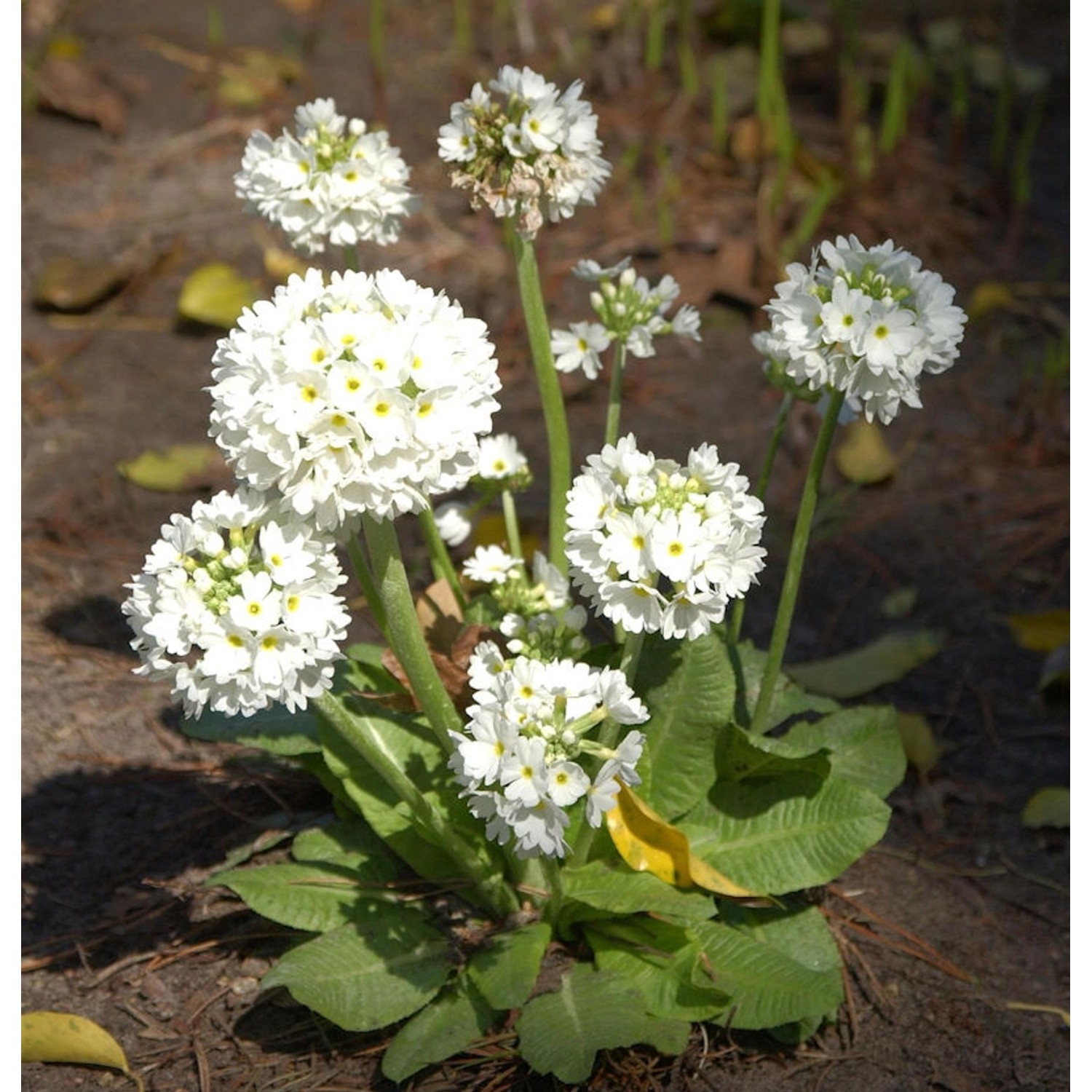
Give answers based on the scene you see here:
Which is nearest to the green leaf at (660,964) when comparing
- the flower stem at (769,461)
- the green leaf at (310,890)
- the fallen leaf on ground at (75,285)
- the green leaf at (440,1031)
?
the green leaf at (440,1031)

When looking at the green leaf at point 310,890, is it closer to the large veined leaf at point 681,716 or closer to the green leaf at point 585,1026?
the green leaf at point 585,1026

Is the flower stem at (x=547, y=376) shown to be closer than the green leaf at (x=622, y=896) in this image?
No

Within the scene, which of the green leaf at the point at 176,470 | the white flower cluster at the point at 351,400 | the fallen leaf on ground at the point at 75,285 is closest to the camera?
the white flower cluster at the point at 351,400

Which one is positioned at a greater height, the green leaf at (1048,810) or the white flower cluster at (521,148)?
the white flower cluster at (521,148)

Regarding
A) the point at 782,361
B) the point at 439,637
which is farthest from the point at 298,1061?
the point at 782,361

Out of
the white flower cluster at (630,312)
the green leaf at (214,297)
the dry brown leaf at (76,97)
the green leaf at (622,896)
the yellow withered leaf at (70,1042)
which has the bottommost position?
the yellow withered leaf at (70,1042)

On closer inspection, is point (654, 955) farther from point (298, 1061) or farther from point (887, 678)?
point (887, 678)

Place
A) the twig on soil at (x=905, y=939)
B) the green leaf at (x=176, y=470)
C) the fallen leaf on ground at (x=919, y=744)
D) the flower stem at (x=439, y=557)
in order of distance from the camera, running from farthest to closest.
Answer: the green leaf at (x=176, y=470)
the fallen leaf on ground at (x=919, y=744)
the twig on soil at (x=905, y=939)
the flower stem at (x=439, y=557)
